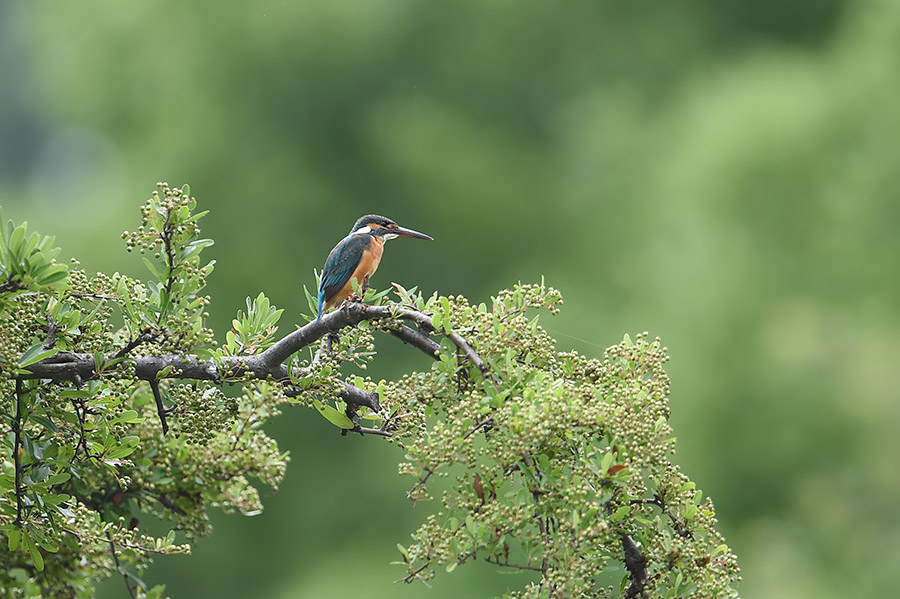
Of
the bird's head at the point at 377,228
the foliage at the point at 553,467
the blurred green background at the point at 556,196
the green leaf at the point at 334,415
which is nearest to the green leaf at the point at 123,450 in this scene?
the green leaf at the point at 334,415

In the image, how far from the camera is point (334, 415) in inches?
79.5

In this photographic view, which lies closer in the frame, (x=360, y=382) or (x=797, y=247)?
(x=360, y=382)

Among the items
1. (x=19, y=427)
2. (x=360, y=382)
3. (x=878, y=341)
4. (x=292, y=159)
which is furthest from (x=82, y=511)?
(x=292, y=159)

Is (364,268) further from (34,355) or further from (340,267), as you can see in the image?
(34,355)

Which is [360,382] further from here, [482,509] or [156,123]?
[156,123]

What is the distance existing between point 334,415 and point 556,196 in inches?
303

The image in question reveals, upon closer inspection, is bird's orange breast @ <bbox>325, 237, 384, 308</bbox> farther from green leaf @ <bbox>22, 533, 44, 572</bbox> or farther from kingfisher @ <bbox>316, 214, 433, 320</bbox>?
green leaf @ <bbox>22, 533, 44, 572</bbox>

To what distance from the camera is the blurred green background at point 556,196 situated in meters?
6.80

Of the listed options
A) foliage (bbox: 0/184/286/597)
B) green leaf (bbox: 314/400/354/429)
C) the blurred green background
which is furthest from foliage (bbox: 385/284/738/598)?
the blurred green background

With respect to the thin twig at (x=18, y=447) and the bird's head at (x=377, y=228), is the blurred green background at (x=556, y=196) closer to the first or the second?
the bird's head at (x=377, y=228)

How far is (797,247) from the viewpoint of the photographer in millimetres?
7562

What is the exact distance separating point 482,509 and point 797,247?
6.35 m

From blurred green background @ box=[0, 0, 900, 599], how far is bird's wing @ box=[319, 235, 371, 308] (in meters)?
4.43

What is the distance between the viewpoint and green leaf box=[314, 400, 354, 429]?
1987 millimetres
